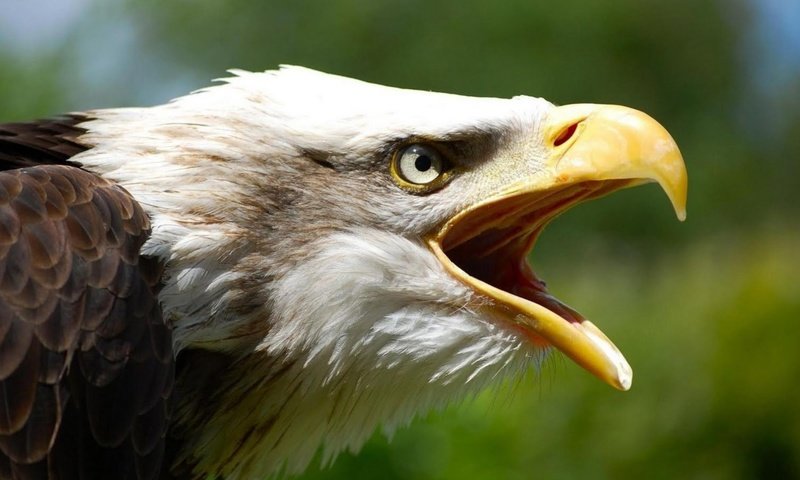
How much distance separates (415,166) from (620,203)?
27642mm

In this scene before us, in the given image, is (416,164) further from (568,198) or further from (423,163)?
(568,198)

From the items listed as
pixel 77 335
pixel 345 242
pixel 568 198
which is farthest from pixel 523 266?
pixel 77 335

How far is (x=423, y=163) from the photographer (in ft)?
11.1

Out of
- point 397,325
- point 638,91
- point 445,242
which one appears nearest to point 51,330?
point 397,325

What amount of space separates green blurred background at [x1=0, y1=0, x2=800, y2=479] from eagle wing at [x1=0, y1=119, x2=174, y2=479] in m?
1.19

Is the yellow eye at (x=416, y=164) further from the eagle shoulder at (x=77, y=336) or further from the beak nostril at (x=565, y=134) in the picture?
the eagle shoulder at (x=77, y=336)

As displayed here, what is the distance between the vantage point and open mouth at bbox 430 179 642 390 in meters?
3.30

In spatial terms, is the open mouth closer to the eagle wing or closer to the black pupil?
the black pupil

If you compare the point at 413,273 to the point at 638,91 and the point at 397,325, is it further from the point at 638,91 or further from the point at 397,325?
the point at 638,91

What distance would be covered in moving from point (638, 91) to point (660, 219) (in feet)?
16.0

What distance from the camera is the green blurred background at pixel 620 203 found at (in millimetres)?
7180

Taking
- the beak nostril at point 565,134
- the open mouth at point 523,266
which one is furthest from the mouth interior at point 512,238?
the beak nostril at point 565,134

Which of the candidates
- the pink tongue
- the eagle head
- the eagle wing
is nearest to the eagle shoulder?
the eagle wing

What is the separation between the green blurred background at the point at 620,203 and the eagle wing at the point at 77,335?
1.19 metres
